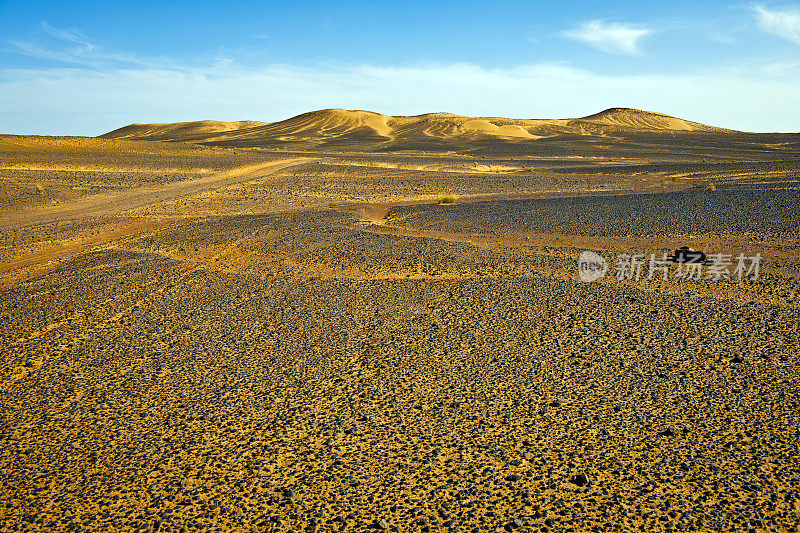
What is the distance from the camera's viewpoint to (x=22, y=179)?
90.4 feet

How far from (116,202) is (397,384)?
19132mm

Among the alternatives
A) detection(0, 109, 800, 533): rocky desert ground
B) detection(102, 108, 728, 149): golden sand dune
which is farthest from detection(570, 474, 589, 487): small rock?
detection(102, 108, 728, 149): golden sand dune

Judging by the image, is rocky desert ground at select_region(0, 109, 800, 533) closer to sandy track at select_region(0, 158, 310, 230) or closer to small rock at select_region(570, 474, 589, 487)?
small rock at select_region(570, 474, 589, 487)

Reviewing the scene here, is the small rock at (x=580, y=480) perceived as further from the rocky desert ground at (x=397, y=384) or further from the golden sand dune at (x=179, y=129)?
the golden sand dune at (x=179, y=129)

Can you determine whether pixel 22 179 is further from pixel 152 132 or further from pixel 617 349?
pixel 152 132

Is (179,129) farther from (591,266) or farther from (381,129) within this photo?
(591,266)

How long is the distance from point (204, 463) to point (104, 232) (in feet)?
40.1

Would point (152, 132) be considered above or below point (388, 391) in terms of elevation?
above

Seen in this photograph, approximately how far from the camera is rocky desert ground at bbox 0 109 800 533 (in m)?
3.67

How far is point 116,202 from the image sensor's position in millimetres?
21078

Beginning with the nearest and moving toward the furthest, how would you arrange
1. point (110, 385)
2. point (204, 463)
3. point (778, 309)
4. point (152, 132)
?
point (204, 463) → point (110, 385) → point (778, 309) → point (152, 132)

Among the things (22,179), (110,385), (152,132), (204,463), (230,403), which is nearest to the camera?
(204,463)

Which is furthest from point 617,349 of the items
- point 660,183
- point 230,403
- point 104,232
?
point 660,183

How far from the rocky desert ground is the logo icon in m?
0.20
